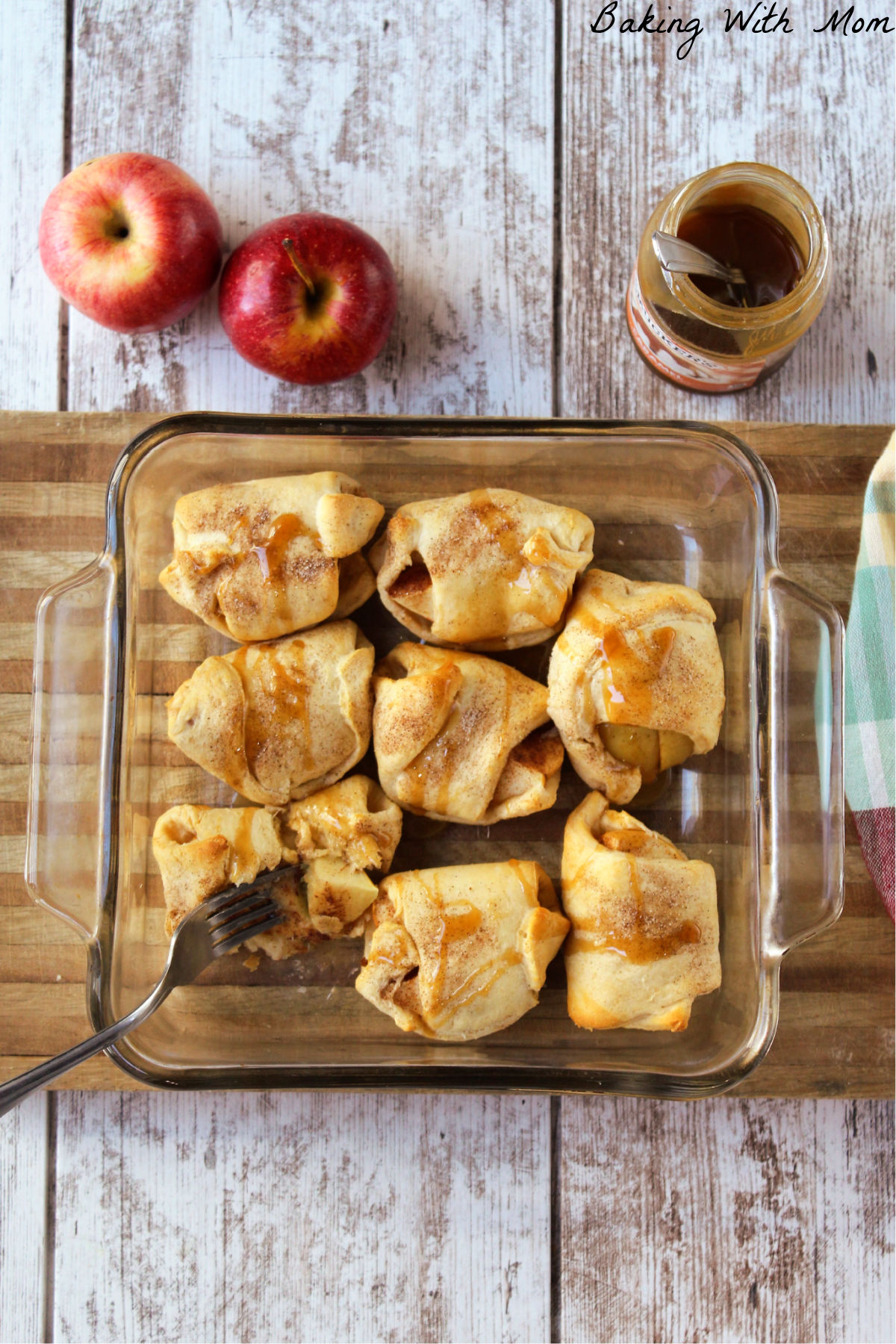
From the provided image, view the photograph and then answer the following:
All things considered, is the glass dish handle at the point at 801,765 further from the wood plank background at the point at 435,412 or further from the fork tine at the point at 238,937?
the fork tine at the point at 238,937

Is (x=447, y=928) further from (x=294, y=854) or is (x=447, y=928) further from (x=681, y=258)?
→ (x=681, y=258)

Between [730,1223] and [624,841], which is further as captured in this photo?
[730,1223]

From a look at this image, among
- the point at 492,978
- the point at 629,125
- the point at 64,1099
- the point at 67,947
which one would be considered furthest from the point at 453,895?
the point at 629,125

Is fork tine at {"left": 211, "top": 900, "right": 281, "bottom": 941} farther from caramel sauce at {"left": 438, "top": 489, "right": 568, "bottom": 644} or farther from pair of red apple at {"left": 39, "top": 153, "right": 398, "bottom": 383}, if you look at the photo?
pair of red apple at {"left": 39, "top": 153, "right": 398, "bottom": 383}

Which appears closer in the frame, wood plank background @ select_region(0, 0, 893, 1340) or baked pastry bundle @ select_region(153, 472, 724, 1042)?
baked pastry bundle @ select_region(153, 472, 724, 1042)

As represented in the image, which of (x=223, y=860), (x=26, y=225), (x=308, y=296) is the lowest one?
(x=223, y=860)

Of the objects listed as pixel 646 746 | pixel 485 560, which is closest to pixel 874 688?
pixel 646 746

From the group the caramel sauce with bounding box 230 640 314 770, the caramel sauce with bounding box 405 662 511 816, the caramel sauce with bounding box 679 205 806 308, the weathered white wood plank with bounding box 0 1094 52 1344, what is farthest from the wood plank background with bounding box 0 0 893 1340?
the caramel sauce with bounding box 405 662 511 816
